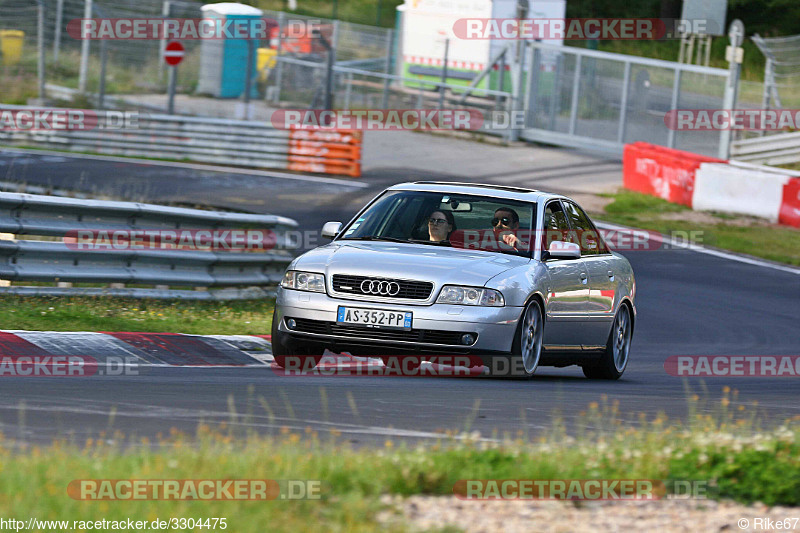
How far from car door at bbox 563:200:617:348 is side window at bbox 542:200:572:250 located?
18 centimetres

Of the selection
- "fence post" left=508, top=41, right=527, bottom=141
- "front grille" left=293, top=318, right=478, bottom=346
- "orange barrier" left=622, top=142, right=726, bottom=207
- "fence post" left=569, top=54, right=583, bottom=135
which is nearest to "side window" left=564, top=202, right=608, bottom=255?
"front grille" left=293, top=318, right=478, bottom=346

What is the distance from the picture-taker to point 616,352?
37.2ft

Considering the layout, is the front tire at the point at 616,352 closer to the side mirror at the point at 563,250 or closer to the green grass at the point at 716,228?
the side mirror at the point at 563,250

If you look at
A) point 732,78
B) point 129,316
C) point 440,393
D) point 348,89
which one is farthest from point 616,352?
point 348,89

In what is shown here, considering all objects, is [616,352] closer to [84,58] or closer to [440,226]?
[440,226]

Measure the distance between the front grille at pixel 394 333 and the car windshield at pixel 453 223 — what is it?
1144mm

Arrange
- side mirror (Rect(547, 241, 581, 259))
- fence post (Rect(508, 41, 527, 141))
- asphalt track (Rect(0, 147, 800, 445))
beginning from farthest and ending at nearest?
fence post (Rect(508, 41, 527, 141)) → side mirror (Rect(547, 241, 581, 259)) → asphalt track (Rect(0, 147, 800, 445))

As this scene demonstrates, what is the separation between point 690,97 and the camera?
93.5ft

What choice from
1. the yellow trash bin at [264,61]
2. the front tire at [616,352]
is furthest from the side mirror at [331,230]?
the yellow trash bin at [264,61]

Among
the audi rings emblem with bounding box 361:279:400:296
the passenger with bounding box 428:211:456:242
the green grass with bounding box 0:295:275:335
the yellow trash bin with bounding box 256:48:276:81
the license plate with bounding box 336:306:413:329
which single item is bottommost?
the green grass with bounding box 0:295:275:335

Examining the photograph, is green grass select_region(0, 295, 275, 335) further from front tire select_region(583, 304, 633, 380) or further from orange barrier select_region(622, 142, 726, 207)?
orange barrier select_region(622, 142, 726, 207)

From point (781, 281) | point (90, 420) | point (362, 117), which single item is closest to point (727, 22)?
point (362, 117)

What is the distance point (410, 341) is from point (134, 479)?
172 inches

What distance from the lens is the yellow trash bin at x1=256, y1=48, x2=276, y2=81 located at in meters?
35.7
